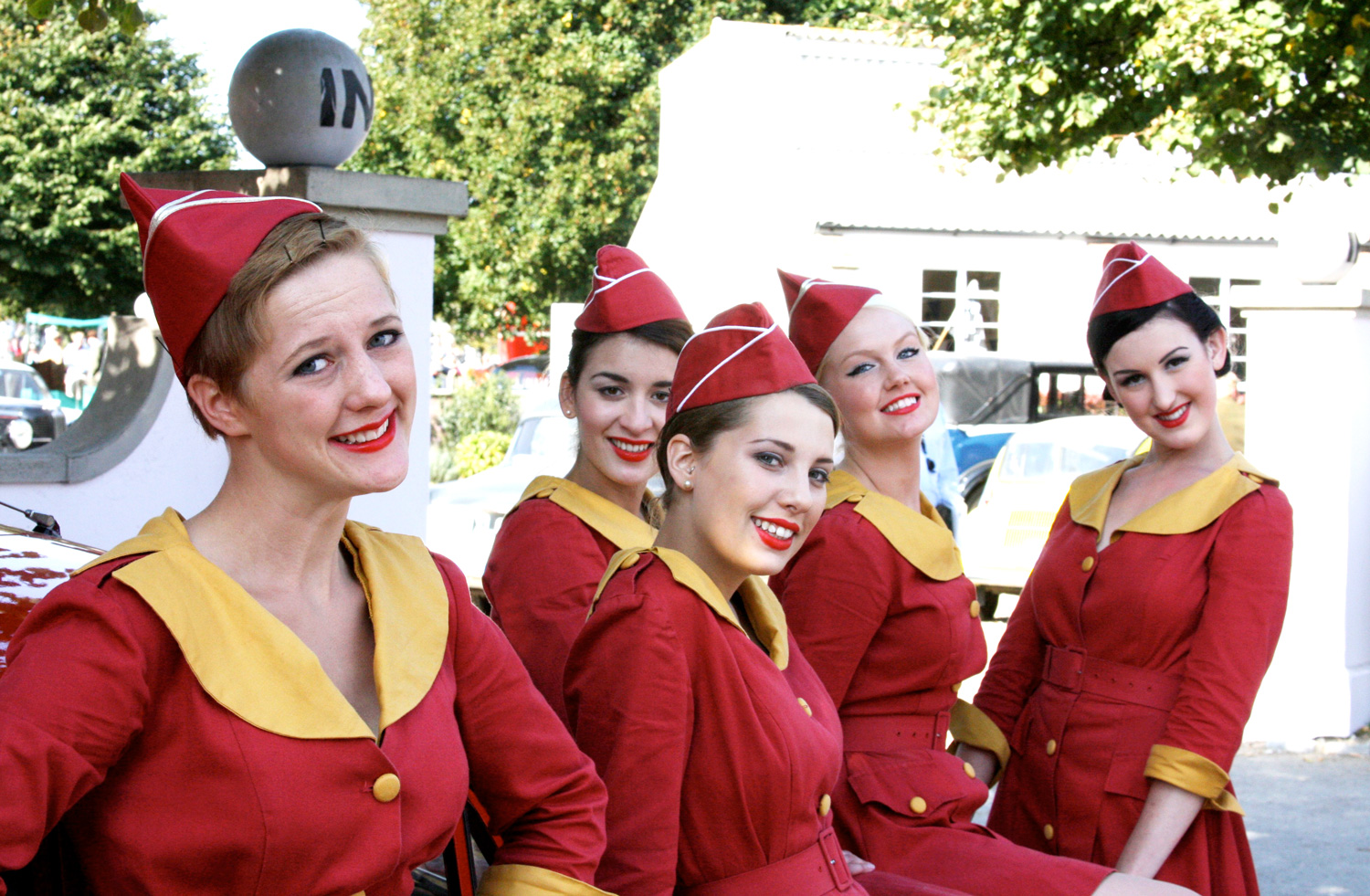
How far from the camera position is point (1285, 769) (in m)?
6.79

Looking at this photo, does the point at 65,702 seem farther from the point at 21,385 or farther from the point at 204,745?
the point at 21,385

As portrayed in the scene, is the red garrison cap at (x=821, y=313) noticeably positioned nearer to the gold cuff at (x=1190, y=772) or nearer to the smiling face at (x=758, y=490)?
the smiling face at (x=758, y=490)

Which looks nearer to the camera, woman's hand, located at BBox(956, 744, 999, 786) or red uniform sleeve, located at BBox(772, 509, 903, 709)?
red uniform sleeve, located at BBox(772, 509, 903, 709)

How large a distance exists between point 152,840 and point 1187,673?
2173 mm

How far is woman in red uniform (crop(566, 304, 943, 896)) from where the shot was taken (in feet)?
7.13

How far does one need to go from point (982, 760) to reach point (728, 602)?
3.80 ft

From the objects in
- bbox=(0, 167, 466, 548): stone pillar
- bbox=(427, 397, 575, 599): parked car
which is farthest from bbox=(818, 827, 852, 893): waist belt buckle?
bbox=(427, 397, 575, 599): parked car

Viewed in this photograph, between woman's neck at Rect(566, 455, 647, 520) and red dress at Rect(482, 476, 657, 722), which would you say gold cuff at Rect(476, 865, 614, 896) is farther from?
woman's neck at Rect(566, 455, 647, 520)

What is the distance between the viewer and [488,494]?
1010 cm

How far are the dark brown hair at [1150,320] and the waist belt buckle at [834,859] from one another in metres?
1.40

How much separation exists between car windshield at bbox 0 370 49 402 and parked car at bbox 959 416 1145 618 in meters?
13.7

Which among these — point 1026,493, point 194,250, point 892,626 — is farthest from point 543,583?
point 1026,493

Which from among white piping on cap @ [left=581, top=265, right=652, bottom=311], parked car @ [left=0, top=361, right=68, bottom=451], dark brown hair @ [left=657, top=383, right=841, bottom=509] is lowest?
parked car @ [left=0, top=361, right=68, bottom=451]

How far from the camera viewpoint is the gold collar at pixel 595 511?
9.60 ft
